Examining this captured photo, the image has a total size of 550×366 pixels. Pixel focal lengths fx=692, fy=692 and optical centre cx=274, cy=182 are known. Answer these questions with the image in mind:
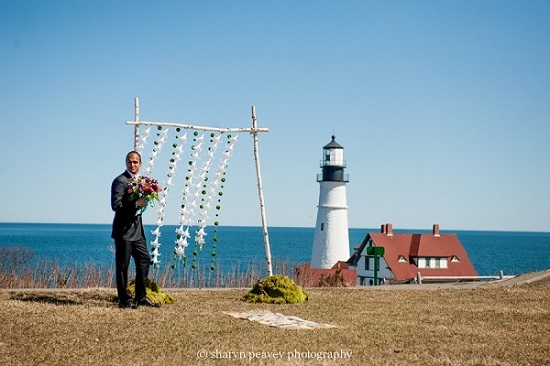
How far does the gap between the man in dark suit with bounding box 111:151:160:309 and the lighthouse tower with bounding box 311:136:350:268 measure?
3636cm

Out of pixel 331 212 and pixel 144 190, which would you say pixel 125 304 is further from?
pixel 331 212

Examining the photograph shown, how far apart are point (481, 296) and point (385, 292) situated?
224 cm

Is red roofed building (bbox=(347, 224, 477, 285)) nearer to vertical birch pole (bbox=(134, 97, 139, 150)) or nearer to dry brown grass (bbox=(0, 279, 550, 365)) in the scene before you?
dry brown grass (bbox=(0, 279, 550, 365))

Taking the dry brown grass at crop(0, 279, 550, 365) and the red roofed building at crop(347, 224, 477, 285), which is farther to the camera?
the red roofed building at crop(347, 224, 477, 285)

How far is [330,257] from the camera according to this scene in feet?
160

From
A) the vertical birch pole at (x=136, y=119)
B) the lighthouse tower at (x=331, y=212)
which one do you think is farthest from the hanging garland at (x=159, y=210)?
the lighthouse tower at (x=331, y=212)

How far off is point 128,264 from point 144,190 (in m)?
1.44

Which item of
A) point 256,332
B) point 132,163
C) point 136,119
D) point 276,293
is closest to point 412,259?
point 276,293

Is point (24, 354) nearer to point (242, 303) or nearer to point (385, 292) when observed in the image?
point (242, 303)

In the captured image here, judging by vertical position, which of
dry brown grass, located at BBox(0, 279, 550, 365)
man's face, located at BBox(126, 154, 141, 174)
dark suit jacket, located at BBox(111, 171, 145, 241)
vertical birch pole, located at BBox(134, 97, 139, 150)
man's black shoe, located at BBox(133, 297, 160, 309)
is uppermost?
vertical birch pole, located at BBox(134, 97, 139, 150)

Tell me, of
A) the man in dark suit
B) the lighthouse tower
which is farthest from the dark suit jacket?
the lighthouse tower

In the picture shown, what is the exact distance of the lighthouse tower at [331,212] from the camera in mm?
48094

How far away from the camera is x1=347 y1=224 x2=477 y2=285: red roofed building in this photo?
51875 mm

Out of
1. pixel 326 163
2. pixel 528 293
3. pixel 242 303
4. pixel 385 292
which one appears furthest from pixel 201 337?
pixel 326 163
